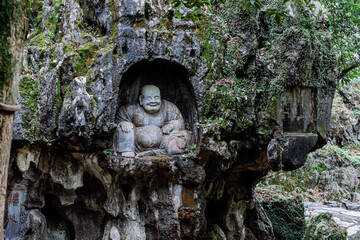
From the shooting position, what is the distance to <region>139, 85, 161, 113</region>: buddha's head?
7.79m

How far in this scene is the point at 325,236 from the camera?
743 centimetres

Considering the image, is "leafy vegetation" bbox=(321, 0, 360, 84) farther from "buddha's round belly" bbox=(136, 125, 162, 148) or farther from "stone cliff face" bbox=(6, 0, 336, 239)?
"buddha's round belly" bbox=(136, 125, 162, 148)

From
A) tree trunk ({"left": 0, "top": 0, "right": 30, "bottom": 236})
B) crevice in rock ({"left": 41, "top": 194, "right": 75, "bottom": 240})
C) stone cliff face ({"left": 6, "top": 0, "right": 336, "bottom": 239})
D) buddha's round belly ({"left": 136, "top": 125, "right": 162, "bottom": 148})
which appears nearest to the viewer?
tree trunk ({"left": 0, "top": 0, "right": 30, "bottom": 236})

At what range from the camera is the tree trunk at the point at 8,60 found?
2.34 metres

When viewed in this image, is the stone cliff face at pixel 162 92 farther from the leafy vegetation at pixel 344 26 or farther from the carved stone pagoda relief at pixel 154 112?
the leafy vegetation at pixel 344 26

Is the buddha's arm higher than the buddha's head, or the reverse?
the buddha's head

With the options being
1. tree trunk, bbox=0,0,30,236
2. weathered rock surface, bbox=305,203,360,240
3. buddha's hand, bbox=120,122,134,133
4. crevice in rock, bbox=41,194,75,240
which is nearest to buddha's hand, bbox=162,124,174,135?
buddha's hand, bbox=120,122,134,133

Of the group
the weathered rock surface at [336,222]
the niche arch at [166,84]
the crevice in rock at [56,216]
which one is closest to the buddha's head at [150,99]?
the niche arch at [166,84]

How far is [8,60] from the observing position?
2.38m

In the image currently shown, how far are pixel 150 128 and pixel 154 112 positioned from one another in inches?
15.8

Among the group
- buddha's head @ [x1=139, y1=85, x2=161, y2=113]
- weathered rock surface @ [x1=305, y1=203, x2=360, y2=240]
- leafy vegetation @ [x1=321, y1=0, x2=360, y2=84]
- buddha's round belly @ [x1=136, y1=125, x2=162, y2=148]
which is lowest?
weathered rock surface @ [x1=305, y1=203, x2=360, y2=240]

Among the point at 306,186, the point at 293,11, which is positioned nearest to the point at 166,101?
the point at 293,11

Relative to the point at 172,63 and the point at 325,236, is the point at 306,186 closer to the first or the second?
the point at 325,236

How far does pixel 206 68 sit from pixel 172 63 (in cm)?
68
